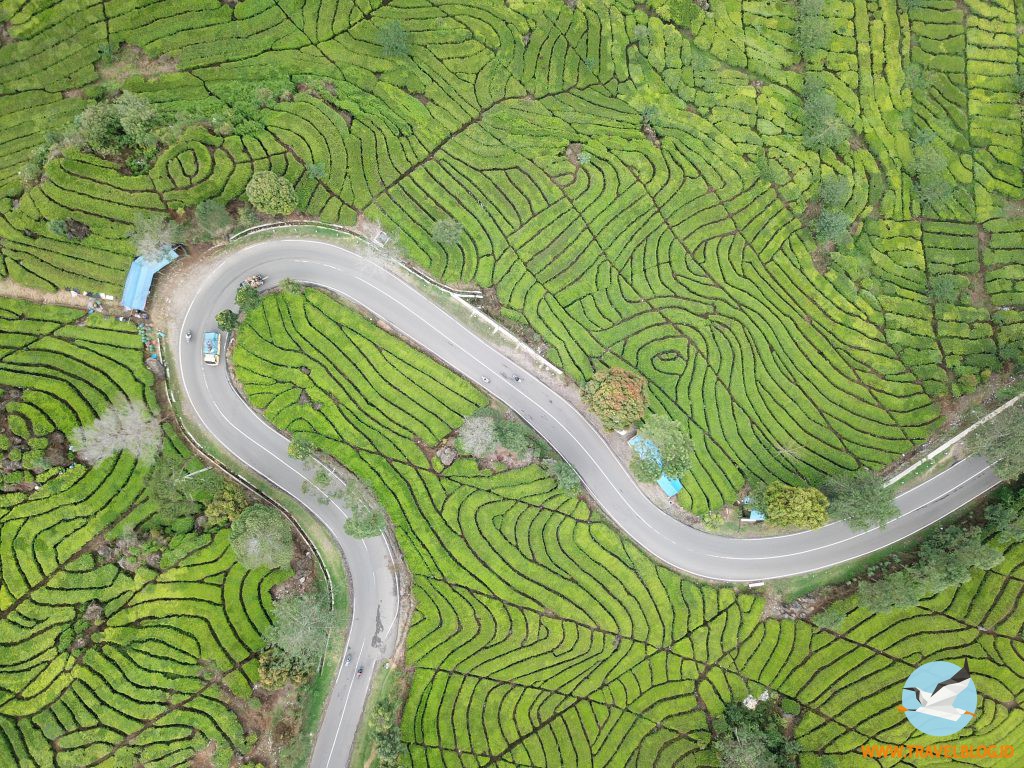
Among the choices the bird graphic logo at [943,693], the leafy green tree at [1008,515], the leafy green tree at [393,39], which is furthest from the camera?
the leafy green tree at [393,39]

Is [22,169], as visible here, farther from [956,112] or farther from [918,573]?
[956,112]

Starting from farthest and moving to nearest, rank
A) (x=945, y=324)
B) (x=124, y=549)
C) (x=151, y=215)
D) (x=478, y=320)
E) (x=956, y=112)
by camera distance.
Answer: (x=956, y=112)
(x=945, y=324)
(x=478, y=320)
(x=151, y=215)
(x=124, y=549)

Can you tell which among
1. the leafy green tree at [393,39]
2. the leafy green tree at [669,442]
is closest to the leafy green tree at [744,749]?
the leafy green tree at [669,442]

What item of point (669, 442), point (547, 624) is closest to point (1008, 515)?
point (669, 442)

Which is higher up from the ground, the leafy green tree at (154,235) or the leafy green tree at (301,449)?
the leafy green tree at (154,235)

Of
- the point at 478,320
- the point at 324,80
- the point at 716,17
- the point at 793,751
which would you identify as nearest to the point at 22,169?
the point at 324,80

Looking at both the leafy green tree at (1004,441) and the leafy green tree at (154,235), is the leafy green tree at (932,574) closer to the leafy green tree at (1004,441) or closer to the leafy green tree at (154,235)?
the leafy green tree at (1004,441)

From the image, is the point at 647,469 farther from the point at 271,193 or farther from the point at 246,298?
the point at 271,193
